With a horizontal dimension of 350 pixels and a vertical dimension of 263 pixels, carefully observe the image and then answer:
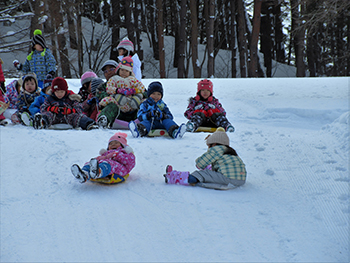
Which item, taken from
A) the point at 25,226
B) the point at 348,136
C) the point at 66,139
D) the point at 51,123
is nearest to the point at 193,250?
the point at 25,226

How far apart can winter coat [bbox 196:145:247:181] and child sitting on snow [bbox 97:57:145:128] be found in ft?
10.5

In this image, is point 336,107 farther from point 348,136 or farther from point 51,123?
point 51,123

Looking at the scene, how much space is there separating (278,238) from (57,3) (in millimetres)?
20159

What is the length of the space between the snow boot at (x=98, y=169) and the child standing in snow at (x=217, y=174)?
66cm

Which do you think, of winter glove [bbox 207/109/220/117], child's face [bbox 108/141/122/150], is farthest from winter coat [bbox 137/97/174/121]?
child's face [bbox 108/141/122/150]

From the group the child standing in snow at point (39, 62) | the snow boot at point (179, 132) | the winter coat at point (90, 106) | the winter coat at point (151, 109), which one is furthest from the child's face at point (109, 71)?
the snow boot at point (179, 132)

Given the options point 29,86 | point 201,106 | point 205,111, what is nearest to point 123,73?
point 201,106

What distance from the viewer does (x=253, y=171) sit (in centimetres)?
462

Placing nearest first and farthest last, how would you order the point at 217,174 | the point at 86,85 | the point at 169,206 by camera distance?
the point at 169,206 < the point at 217,174 < the point at 86,85

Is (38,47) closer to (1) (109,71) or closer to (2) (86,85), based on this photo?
(2) (86,85)

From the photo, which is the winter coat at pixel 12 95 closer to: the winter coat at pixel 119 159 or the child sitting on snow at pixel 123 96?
the child sitting on snow at pixel 123 96

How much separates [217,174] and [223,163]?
14 cm

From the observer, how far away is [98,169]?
3641 millimetres

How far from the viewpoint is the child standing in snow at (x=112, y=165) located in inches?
141
